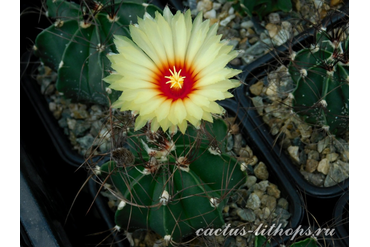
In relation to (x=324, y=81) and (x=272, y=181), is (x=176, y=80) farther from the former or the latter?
(x=272, y=181)

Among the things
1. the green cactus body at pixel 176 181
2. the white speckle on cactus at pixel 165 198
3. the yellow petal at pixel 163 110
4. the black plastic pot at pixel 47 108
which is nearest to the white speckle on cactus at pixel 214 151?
the green cactus body at pixel 176 181

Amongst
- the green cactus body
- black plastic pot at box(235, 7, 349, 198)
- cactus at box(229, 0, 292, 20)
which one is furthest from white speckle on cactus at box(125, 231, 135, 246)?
cactus at box(229, 0, 292, 20)

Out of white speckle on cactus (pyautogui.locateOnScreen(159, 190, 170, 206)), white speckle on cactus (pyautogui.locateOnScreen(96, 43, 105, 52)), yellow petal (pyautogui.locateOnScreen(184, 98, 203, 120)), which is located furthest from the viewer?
white speckle on cactus (pyautogui.locateOnScreen(96, 43, 105, 52))

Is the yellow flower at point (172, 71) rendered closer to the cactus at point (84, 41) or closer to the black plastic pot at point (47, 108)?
the cactus at point (84, 41)

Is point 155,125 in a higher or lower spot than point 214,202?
higher

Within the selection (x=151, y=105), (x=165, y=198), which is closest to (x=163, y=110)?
(x=151, y=105)

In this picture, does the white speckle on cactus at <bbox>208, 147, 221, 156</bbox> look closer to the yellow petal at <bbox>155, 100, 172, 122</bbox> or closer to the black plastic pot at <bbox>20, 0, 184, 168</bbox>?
the yellow petal at <bbox>155, 100, 172, 122</bbox>
